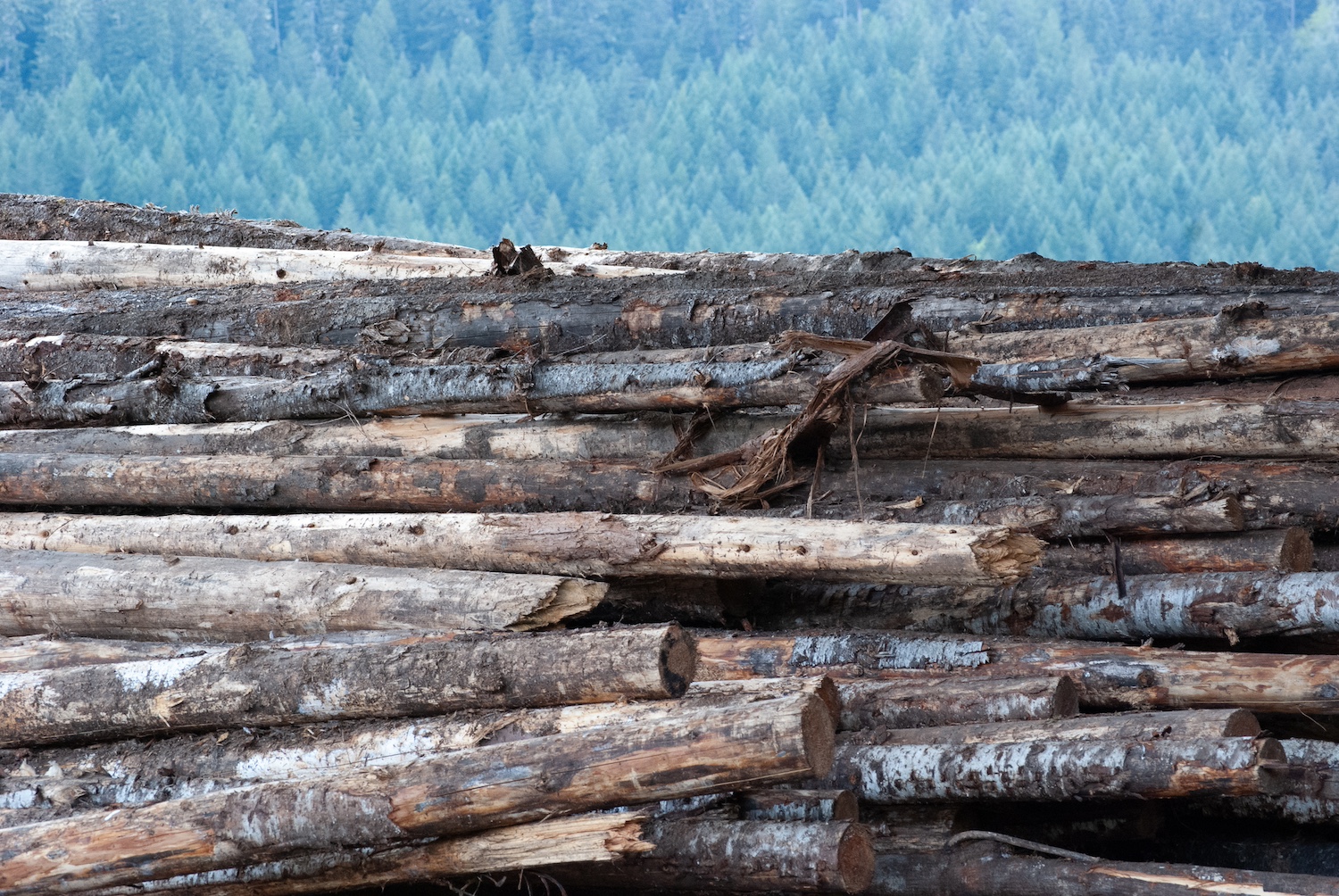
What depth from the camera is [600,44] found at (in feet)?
37.3

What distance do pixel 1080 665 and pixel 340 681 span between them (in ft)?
A: 6.73

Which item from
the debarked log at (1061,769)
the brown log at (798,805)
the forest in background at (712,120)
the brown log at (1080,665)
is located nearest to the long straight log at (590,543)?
the brown log at (1080,665)

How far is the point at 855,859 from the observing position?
3088 millimetres

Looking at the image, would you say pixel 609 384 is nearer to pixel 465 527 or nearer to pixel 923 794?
pixel 465 527

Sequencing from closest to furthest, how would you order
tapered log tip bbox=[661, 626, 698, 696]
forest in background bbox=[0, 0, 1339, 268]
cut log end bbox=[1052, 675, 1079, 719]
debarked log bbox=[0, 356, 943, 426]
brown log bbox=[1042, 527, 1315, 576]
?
1. tapered log tip bbox=[661, 626, 698, 696]
2. cut log end bbox=[1052, 675, 1079, 719]
3. brown log bbox=[1042, 527, 1315, 576]
4. debarked log bbox=[0, 356, 943, 426]
5. forest in background bbox=[0, 0, 1339, 268]

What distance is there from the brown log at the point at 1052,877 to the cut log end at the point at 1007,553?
72cm

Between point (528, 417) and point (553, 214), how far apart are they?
6240mm

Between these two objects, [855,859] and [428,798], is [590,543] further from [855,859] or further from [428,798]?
[855,859]

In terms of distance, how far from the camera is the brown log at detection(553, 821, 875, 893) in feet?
10.0

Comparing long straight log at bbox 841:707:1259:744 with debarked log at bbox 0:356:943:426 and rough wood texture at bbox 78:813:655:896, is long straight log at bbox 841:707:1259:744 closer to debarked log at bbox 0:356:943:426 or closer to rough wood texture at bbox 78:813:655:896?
rough wood texture at bbox 78:813:655:896

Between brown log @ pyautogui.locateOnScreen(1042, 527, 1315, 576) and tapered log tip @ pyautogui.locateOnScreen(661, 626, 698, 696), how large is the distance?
1.42 metres

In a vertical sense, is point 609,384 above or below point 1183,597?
above

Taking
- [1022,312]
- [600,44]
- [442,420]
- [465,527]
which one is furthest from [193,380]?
[600,44]

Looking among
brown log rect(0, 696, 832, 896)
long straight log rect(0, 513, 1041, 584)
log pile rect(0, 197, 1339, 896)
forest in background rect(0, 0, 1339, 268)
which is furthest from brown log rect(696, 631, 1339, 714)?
forest in background rect(0, 0, 1339, 268)
